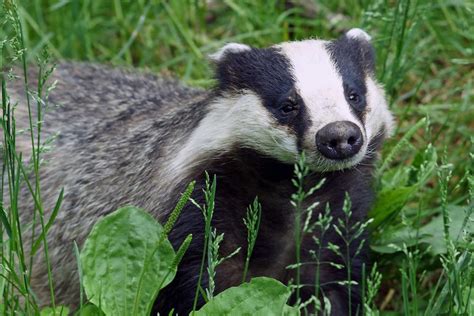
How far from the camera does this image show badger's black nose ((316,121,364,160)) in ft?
8.43

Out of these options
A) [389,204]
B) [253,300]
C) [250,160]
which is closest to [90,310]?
[253,300]

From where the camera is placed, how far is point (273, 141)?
2791 mm

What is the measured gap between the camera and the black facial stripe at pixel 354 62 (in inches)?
112

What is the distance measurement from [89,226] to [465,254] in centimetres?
130

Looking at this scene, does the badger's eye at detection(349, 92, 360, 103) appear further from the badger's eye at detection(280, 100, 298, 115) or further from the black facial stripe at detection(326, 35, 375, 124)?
the badger's eye at detection(280, 100, 298, 115)

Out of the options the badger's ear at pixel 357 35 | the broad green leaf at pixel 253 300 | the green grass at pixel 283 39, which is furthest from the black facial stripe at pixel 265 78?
the green grass at pixel 283 39

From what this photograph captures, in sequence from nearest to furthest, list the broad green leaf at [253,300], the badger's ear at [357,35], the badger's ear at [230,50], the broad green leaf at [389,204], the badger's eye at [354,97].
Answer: the broad green leaf at [253,300] < the badger's eye at [354,97] < the badger's ear at [230,50] < the badger's ear at [357,35] < the broad green leaf at [389,204]

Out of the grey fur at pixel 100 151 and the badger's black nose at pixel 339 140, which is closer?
the badger's black nose at pixel 339 140

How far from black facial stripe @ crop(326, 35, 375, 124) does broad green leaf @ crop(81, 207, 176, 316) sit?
69cm

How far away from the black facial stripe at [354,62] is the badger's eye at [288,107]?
0.54ft

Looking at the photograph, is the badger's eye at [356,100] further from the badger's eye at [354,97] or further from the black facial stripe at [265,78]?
the black facial stripe at [265,78]

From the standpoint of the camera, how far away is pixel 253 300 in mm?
2492

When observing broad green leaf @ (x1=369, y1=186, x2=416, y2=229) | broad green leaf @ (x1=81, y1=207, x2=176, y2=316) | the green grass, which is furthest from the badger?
the green grass

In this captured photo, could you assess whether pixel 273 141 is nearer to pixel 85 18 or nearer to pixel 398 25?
pixel 398 25
